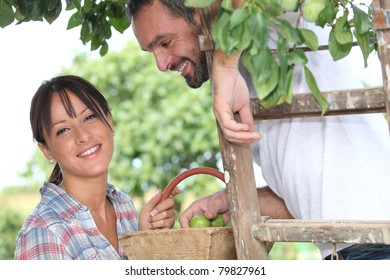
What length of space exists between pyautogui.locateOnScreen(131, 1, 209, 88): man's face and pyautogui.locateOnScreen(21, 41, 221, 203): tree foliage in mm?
5440

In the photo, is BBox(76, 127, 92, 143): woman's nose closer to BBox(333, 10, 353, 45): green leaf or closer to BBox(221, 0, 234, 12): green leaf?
BBox(333, 10, 353, 45): green leaf

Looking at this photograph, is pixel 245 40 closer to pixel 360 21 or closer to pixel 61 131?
pixel 360 21

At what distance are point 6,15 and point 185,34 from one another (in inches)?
25.3

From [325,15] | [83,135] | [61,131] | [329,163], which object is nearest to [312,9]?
[325,15]

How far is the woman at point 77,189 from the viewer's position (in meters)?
2.89

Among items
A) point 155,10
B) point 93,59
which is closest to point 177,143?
point 93,59

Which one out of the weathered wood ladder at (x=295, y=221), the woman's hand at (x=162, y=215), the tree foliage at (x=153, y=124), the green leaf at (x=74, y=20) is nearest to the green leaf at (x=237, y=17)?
the weathered wood ladder at (x=295, y=221)

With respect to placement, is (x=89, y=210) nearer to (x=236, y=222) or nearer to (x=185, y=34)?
(x=185, y=34)

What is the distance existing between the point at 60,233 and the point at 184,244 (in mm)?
728

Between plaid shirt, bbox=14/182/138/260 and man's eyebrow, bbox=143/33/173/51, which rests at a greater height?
man's eyebrow, bbox=143/33/173/51

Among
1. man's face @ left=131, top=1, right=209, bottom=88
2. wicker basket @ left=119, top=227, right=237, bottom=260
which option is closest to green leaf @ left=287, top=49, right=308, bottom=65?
wicker basket @ left=119, top=227, right=237, bottom=260

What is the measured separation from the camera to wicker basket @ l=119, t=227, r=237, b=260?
228cm

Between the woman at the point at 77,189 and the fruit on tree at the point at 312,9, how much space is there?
1044 millimetres

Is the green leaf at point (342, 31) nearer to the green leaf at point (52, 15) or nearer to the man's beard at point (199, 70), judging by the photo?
the man's beard at point (199, 70)
